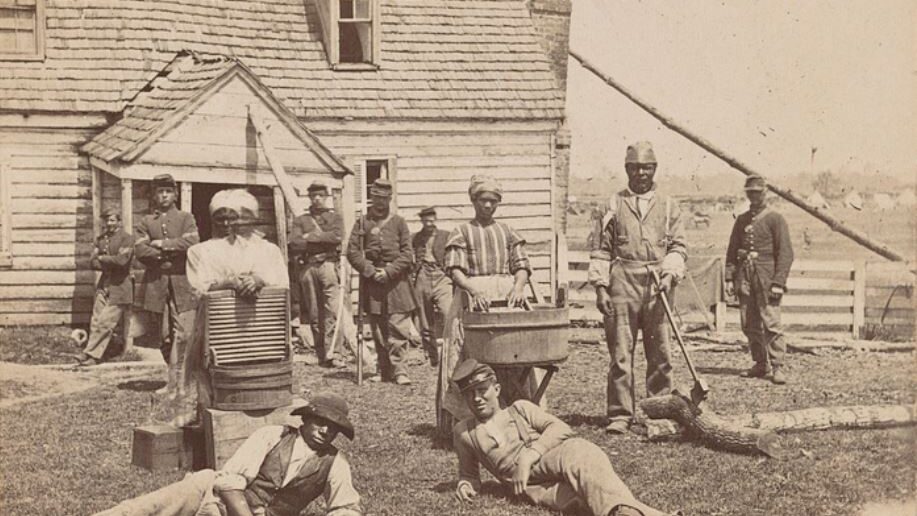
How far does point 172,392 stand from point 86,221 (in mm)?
6214

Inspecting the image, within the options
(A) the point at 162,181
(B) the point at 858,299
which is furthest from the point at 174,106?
(B) the point at 858,299

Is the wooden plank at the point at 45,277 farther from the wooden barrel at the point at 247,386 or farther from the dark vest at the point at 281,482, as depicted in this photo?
the dark vest at the point at 281,482

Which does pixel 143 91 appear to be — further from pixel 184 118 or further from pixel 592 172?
pixel 592 172

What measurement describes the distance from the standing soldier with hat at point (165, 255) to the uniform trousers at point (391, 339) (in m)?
2.05

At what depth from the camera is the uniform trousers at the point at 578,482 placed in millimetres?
7055

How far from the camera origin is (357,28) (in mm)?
19766

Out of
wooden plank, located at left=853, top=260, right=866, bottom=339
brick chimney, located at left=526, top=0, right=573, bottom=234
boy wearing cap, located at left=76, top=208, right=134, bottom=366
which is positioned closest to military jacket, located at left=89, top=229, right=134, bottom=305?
boy wearing cap, located at left=76, top=208, right=134, bottom=366

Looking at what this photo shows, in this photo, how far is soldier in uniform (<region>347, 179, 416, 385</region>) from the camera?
506 inches

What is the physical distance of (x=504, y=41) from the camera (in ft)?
65.5

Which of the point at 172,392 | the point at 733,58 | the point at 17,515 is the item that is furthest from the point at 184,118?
the point at 733,58

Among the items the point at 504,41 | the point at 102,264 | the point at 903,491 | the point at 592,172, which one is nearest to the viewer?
the point at 903,491

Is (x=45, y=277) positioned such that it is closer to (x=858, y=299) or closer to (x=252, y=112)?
(x=252, y=112)

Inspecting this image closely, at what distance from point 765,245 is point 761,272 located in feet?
1.00

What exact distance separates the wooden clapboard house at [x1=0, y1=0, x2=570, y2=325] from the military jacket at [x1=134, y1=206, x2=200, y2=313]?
2910 mm
